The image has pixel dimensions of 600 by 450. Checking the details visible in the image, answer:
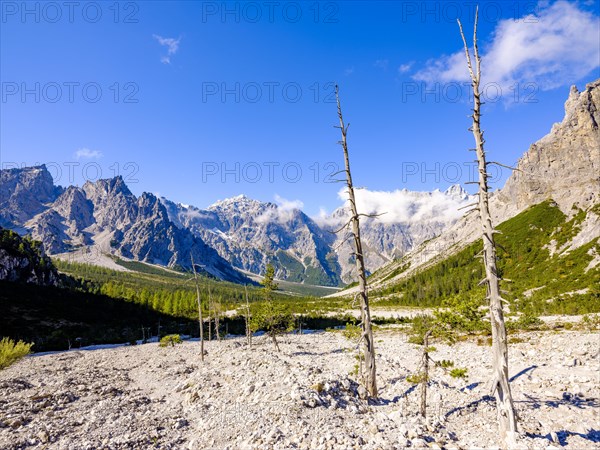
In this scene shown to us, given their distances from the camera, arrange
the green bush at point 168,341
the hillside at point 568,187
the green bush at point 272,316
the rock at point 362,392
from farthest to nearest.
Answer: the hillside at point 568,187 → the green bush at point 168,341 → the green bush at point 272,316 → the rock at point 362,392

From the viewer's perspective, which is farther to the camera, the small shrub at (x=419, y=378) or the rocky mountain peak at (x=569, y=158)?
the rocky mountain peak at (x=569, y=158)

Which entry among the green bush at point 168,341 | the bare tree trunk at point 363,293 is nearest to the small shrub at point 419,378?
the bare tree trunk at point 363,293

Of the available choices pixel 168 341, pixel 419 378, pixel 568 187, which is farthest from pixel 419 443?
pixel 568 187

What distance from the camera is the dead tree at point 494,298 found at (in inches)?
409

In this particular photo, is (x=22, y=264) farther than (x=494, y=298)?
Yes

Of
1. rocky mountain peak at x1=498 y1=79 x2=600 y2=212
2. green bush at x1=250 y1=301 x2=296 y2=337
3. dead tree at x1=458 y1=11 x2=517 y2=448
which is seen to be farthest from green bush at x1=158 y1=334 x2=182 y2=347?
rocky mountain peak at x1=498 y1=79 x2=600 y2=212

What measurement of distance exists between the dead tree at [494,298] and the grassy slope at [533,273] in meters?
45.3

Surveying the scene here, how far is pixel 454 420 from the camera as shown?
47.5 ft

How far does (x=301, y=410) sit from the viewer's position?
13828mm

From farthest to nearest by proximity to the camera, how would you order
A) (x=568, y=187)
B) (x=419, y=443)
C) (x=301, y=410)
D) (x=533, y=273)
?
(x=568, y=187) → (x=533, y=273) → (x=301, y=410) → (x=419, y=443)

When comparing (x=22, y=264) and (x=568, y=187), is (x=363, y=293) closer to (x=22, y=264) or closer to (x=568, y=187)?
(x=22, y=264)

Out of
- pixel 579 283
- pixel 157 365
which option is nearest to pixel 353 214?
pixel 157 365

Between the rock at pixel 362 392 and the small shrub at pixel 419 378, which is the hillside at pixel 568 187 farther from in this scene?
the rock at pixel 362 392

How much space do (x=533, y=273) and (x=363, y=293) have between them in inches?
4965
